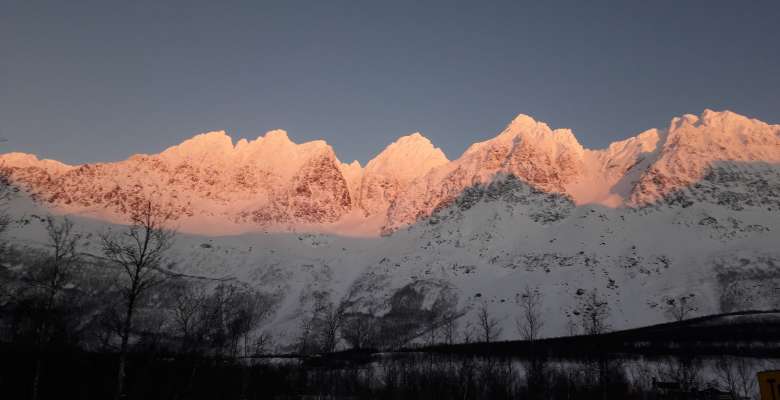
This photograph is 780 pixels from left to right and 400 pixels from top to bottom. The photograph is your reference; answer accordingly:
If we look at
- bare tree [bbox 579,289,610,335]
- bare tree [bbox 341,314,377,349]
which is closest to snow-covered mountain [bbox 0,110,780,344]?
bare tree [bbox 579,289,610,335]

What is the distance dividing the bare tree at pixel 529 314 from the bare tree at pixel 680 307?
79.4 feet

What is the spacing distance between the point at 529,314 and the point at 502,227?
188 ft

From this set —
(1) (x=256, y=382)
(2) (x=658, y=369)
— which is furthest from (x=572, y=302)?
(1) (x=256, y=382)

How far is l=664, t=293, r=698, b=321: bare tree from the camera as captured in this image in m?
106

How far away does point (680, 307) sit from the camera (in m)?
108

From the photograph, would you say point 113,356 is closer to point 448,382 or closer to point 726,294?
point 448,382

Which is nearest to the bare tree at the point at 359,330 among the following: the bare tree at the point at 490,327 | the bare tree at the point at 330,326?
the bare tree at the point at 330,326

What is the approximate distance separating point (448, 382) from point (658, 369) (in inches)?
1233

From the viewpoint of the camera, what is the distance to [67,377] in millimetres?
41500

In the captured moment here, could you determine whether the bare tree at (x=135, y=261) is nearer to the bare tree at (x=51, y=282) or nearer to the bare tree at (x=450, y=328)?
the bare tree at (x=51, y=282)

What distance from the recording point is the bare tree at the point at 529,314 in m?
103

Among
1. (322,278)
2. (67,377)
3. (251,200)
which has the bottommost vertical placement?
(67,377)

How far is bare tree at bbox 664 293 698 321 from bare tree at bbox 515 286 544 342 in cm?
2419

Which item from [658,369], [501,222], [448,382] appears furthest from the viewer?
[501,222]
